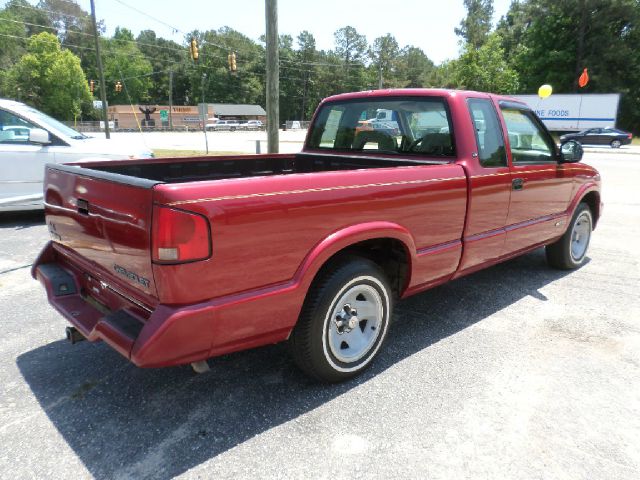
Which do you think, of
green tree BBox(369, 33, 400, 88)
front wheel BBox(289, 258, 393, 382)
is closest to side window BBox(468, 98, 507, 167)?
front wheel BBox(289, 258, 393, 382)

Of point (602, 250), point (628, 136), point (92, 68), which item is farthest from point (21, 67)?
point (602, 250)

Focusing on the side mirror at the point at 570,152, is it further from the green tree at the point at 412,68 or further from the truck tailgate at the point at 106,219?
the green tree at the point at 412,68

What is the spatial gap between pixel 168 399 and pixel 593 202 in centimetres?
508

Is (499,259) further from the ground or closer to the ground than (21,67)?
closer to the ground

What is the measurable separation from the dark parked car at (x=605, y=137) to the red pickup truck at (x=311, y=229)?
29.5 metres

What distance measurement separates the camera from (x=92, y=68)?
3703 inches

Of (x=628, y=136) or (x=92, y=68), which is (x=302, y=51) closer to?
(x=92, y=68)

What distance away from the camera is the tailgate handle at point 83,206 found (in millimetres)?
2619

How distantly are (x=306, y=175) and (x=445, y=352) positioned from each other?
5.82 feet

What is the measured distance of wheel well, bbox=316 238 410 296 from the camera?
3.09 meters

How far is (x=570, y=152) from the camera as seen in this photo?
14.9 feet

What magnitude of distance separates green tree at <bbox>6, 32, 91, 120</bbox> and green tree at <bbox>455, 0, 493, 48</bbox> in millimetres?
63876

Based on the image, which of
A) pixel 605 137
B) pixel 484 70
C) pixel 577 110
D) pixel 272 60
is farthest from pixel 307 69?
pixel 272 60

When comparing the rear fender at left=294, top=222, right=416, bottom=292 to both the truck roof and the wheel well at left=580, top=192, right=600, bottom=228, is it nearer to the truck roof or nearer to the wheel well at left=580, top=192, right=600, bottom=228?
the truck roof
